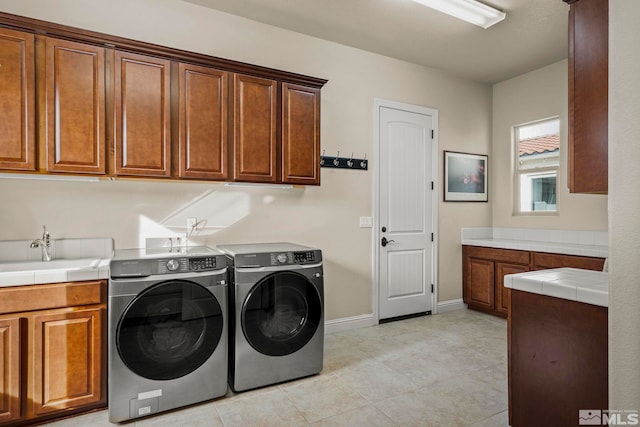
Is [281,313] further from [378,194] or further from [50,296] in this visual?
[378,194]

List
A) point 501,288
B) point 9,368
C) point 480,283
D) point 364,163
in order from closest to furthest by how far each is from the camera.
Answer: point 9,368 → point 364,163 → point 501,288 → point 480,283

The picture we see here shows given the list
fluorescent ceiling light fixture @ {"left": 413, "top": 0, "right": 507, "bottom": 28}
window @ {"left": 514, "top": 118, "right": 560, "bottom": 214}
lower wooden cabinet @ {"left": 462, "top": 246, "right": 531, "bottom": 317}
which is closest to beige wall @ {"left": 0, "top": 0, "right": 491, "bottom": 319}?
lower wooden cabinet @ {"left": 462, "top": 246, "right": 531, "bottom": 317}

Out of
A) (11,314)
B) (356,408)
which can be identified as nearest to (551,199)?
(356,408)

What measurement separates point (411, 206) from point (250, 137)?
2172mm

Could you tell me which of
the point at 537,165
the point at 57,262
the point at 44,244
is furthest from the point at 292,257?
the point at 537,165

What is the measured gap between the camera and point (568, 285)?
1.73 m

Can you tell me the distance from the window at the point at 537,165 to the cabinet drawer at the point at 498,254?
2.71 ft

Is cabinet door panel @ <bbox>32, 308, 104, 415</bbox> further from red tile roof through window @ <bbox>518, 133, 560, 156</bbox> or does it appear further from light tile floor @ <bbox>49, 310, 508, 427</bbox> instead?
red tile roof through window @ <bbox>518, 133, 560, 156</bbox>

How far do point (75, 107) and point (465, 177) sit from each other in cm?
421

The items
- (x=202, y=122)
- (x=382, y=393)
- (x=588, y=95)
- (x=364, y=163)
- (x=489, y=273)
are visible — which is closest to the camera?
(x=588, y=95)

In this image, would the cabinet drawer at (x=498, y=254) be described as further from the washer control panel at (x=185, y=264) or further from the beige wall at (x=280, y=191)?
the washer control panel at (x=185, y=264)

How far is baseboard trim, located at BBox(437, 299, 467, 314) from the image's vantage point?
14.5ft

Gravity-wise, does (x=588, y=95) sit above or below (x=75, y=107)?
below

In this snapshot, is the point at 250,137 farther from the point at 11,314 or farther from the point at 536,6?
the point at 536,6
